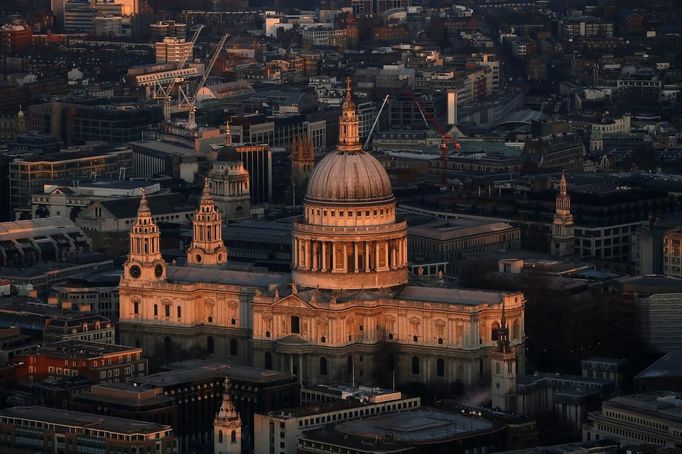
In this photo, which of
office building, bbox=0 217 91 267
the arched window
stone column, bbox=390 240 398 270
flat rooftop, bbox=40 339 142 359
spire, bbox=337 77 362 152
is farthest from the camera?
office building, bbox=0 217 91 267

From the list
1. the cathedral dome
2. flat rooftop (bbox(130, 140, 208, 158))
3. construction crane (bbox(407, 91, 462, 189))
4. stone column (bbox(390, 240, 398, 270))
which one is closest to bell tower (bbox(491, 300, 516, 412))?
stone column (bbox(390, 240, 398, 270))

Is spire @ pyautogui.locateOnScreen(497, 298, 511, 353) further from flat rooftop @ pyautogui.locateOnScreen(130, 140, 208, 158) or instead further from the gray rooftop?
flat rooftop @ pyautogui.locateOnScreen(130, 140, 208, 158)

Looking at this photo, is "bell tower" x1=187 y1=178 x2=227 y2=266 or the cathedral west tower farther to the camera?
"bell tower" x1=187 y1=178 x2=227 y2=266

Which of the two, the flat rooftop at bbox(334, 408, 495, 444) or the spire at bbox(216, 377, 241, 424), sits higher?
the spire at bbox(216, 377, 241, 424)

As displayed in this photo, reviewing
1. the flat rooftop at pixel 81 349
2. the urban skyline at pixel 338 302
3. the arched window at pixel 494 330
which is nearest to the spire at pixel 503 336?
the urban skyline at pixel 338 302

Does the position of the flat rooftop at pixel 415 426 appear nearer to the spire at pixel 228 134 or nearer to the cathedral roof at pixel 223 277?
the cathedral roof at pixel 223 277

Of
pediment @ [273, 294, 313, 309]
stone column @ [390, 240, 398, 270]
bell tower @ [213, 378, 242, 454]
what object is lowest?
bell tower @ [213, 378, 242, 454]

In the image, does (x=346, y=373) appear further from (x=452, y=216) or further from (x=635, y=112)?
(x=635, y=112)

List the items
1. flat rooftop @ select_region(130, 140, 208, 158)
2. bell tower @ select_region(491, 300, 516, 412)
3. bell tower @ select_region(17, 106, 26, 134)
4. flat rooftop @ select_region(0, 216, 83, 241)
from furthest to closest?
bell tower @ select_region(17, 106, 26, 134)
flat rooftop @ select_region(130, 140, 208, 158)
flat rooftop @ select_region(0, 216, 83, 241)
bell tower @ select_region(491, 300, 516, 412)
